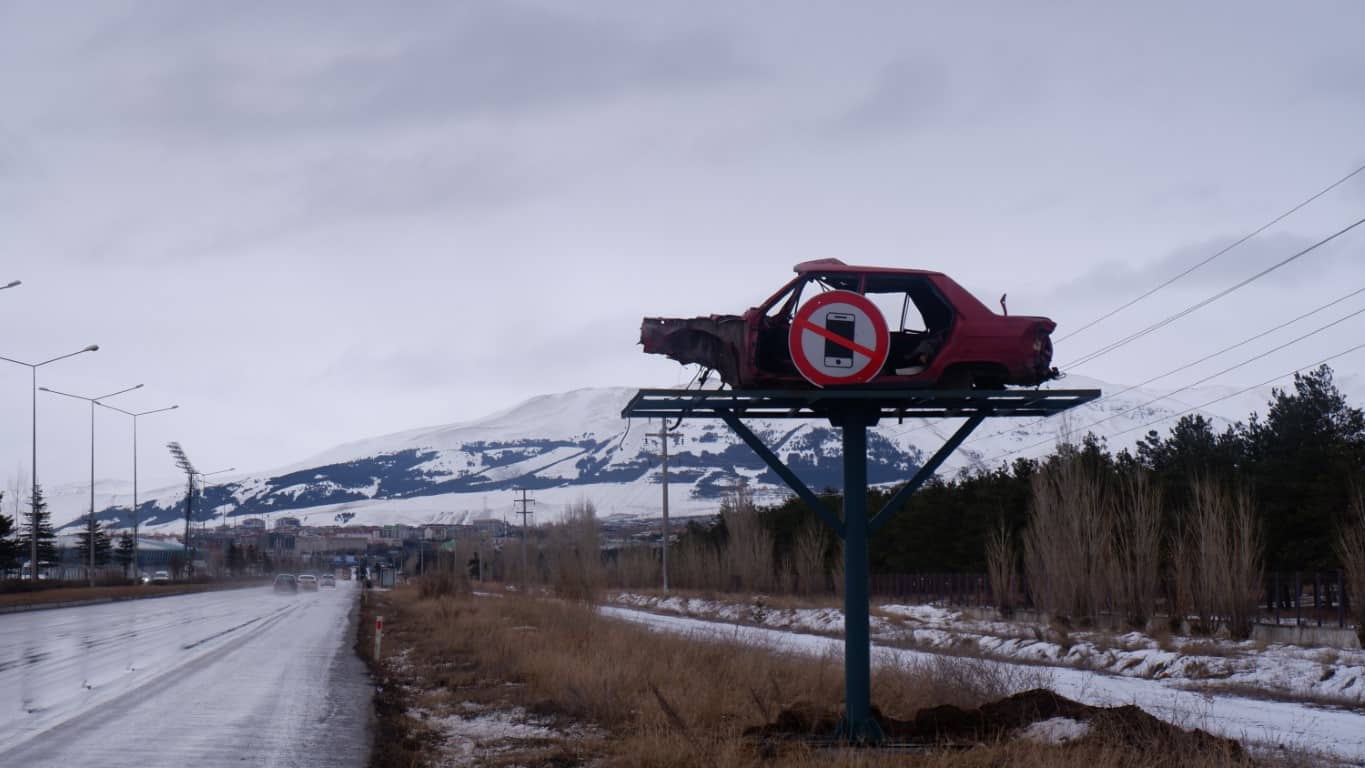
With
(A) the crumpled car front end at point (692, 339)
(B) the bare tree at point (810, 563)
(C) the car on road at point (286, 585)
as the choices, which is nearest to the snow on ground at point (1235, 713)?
(A) the crumpled car front end at point (692, 339)

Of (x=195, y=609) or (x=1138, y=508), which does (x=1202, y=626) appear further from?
(x=195, y=609)

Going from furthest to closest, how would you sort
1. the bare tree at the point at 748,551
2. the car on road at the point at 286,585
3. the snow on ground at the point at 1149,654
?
the car on road at the point at 286,585
the bare tree at the point at 748,551
the snow on ground at the point at 1149,654

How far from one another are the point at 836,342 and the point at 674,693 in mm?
7147

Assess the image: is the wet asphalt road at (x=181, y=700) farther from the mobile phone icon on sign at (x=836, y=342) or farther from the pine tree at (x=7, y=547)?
the pine tree at (x=7, y=547)

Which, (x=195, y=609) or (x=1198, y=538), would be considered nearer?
(x=1198, y=538)

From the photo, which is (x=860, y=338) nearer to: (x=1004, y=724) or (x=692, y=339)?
(x=692, y=339)

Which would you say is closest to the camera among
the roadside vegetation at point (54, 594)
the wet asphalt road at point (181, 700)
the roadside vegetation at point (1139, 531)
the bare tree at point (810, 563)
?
the wet asphalt road at point (181, 700)

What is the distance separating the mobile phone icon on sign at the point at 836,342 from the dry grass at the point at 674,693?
150 inches

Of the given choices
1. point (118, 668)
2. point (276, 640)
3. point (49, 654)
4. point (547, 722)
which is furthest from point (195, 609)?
point (547, 722)

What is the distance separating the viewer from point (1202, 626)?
33750 millimetres

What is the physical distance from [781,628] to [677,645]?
26.7 metres

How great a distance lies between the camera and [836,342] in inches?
490

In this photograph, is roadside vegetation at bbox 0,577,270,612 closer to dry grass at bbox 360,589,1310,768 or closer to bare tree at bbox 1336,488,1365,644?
dry grass at bbox 360,589,1310,768

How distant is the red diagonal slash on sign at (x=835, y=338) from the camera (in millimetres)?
12398
